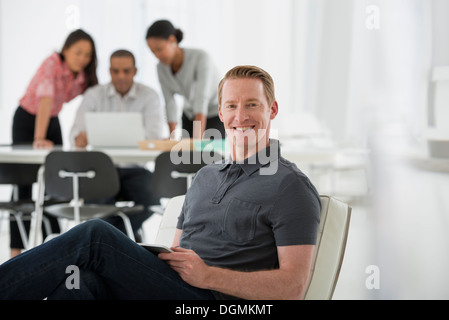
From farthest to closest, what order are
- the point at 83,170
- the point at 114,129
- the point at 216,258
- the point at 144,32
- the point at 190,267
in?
the point at 144,32 → the point at 114,129 → the point at 83,170 → the point at 216,258 → the point at 190,267

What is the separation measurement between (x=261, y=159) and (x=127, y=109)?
75.3 inches

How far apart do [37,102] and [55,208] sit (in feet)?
2.65

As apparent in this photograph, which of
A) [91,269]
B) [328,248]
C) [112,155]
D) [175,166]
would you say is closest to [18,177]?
[112,155]

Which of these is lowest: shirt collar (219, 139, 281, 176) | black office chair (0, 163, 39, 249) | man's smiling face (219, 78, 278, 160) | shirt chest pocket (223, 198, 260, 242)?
black office chair (0, 163, 39, 249)

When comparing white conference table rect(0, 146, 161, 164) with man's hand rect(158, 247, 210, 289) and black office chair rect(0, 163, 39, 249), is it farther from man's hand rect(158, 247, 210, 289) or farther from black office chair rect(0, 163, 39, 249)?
man's hand rect(158, 247, 210, 289)

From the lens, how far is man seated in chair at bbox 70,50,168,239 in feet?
9.91

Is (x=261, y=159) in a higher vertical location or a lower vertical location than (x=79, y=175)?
higher

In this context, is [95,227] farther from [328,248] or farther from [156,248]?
[328,248]

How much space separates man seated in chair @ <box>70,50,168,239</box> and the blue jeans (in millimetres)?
1823

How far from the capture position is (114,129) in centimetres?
283

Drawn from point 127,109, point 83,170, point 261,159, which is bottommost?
point 83,170

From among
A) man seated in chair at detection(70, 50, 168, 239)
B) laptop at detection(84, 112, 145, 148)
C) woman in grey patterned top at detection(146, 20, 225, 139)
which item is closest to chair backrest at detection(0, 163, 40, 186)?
man seated in chair at detection(70, 50, 168, 239)

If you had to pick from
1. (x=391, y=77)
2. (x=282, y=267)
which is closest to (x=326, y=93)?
(x=391, y=77)

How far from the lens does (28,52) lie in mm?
4730
